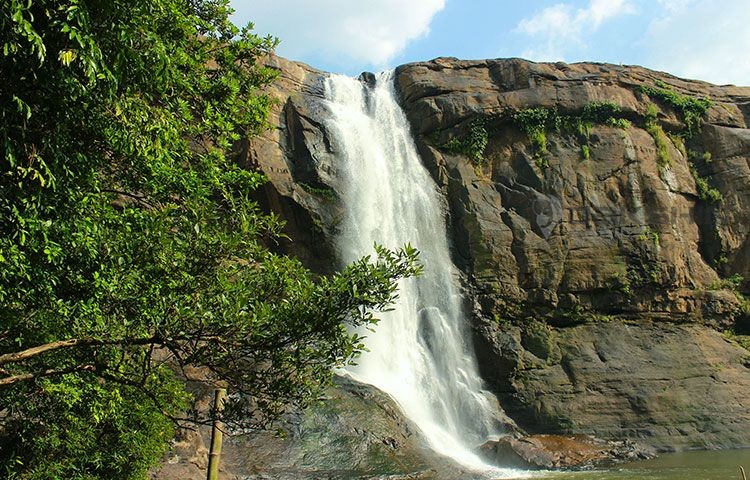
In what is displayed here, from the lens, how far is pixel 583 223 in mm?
24688

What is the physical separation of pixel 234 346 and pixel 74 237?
5.47ft

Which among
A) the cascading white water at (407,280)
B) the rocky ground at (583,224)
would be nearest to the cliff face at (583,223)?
the rocky ground at (583,224)

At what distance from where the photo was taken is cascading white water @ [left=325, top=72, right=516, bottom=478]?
20.1 m

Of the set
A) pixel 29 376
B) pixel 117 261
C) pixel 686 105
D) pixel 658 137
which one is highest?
pixel 686 105

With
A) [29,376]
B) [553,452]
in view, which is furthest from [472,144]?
[29,376]

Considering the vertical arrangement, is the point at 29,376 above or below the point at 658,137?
below

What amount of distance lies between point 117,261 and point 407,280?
1771cm

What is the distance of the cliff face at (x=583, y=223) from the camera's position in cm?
2150

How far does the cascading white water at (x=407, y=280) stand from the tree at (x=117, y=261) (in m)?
11.8

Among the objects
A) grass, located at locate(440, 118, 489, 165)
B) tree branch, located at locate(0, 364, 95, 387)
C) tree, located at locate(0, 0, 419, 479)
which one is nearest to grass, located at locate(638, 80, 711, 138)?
grass, located at locate(440, 118, 489, 165)

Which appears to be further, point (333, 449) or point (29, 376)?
point (333, 449)

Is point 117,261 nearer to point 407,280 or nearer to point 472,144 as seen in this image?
point 407,280

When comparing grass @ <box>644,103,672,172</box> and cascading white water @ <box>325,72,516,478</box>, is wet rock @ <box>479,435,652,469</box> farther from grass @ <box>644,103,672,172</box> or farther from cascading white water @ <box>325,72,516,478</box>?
grass @ <box>644,103,672,172</box>

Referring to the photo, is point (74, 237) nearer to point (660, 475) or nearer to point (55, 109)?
point (55, 109)
